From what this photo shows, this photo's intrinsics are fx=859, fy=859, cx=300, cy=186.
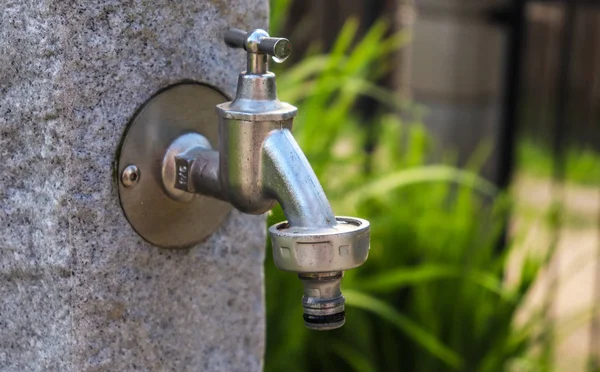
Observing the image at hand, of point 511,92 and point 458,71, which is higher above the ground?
point 458,71

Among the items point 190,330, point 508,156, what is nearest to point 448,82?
point 508,156

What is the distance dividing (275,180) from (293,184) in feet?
0.09

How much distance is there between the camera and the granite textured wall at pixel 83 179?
97cm

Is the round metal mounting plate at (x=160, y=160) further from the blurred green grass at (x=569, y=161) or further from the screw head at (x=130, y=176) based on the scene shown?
Answer: the blurred green grass at (x=569, y=161)

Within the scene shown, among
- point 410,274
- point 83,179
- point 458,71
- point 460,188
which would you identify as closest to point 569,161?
point 460,188

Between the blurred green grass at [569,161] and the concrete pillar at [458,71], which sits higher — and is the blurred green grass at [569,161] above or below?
below

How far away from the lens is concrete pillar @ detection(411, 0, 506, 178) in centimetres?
493

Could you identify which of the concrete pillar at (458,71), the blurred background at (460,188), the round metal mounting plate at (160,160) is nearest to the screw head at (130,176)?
the round metal mounting plate at (160,160)

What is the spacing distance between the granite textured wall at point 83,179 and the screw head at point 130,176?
0.02 metres

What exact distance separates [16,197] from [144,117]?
0.59 ft

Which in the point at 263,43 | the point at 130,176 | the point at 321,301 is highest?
the point at 263,43

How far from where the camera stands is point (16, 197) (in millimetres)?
1025

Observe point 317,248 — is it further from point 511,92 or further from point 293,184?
point 511,92

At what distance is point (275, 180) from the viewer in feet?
3.17
